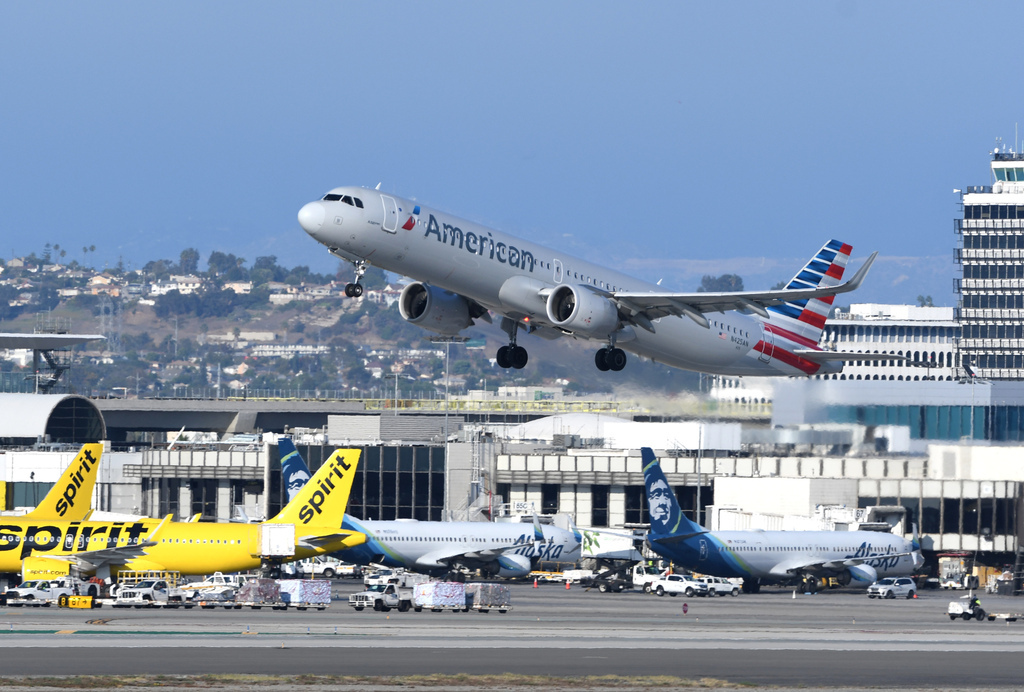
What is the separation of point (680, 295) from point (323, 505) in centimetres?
2485

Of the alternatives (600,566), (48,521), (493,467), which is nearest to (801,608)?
(600,566)

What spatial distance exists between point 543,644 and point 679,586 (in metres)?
27.8

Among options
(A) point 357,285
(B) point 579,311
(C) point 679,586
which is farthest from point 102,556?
(C) point 679,586

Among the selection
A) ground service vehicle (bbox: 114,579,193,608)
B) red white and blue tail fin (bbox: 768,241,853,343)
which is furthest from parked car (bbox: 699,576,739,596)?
ground service vehicle (bbox: 114,579,193,608)

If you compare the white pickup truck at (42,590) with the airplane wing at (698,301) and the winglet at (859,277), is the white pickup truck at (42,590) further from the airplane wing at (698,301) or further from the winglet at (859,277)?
the winglet at (859,277)

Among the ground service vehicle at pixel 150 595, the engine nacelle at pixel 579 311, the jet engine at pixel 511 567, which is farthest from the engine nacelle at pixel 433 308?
the jet engine at pixel 511 567

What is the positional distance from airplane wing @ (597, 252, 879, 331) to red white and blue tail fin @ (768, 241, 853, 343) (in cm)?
957

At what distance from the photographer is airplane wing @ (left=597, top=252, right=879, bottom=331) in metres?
56.4

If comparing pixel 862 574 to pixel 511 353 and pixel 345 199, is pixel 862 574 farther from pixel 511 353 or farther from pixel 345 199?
pixel 345 199

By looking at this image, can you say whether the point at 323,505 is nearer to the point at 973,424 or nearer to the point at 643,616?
the point at 643,616

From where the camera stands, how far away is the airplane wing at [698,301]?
5641cm

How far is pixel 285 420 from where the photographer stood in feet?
628

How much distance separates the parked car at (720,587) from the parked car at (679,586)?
1.56 feet

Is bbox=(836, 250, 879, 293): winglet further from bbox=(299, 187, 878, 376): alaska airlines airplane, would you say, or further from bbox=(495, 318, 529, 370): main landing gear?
bbox=(495, 318, 529, 370): main landing gear
